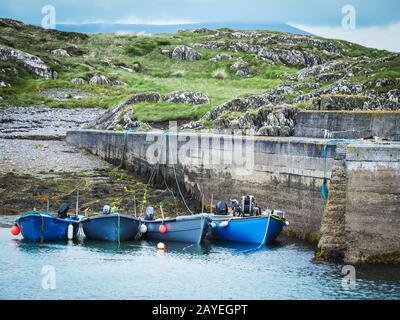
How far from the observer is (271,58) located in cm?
8800

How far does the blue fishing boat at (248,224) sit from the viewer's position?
33688 mm

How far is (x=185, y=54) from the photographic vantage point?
92500 mm

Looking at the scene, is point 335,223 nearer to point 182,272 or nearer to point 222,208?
point 182,272

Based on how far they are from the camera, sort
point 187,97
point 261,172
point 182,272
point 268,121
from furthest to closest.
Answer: point 187,97 < point 268,121 < point 261,172 < point 182,272

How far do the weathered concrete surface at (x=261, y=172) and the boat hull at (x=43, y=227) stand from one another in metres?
7.43

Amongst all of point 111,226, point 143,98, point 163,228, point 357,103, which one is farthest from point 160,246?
point 143,98

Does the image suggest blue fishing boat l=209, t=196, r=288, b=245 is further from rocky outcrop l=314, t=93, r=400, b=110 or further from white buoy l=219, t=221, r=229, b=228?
rocky outcrop l=314, t=93, r=400, b=110

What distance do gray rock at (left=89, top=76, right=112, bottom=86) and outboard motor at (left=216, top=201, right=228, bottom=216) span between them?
4030cm

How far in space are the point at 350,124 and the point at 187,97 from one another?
23.1 m

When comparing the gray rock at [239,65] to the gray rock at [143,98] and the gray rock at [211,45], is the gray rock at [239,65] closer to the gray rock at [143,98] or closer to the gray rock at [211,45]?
the gray rock at [211,45]

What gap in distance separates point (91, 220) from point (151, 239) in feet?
7.81

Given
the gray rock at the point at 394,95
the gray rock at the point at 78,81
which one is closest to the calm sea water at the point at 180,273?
the gray rock at the point at 394,95

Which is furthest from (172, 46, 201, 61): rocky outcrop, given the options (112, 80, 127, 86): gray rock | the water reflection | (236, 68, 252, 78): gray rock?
the water reflection

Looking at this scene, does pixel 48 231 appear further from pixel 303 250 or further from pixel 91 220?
pixel 303 250
